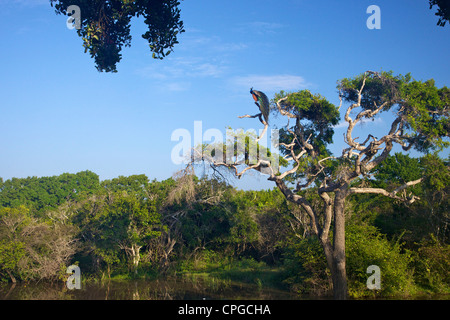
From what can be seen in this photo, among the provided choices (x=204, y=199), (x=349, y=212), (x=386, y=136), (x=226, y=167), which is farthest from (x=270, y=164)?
(x=204, y=199)

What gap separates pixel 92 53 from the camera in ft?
33.4

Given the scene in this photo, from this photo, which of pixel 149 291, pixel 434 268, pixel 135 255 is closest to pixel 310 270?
pixel 434 268

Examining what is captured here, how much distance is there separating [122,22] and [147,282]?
12.5 metres

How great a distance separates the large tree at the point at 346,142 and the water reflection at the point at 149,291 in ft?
9.72

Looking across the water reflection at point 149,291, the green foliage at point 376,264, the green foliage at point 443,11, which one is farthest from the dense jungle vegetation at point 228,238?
the green foliage at point 443,11

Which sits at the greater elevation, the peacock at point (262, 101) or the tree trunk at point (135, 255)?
the peacock at point (262, 101)

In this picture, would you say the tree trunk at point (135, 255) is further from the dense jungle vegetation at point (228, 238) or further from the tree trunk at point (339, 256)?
the tree trunk at point (339, 256)

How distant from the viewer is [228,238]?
22.2 metres

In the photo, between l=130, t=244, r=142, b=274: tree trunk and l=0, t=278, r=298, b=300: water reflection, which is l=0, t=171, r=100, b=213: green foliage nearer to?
l=130, t=244, r=142, b=274: tree trunk

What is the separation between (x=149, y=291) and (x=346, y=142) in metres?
9.64

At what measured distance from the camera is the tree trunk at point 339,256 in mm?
13289

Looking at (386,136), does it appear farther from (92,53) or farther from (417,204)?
(92,53)

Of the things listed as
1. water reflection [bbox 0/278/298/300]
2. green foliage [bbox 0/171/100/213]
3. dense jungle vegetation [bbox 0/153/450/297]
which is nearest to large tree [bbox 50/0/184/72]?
dense jungle vegetation [bbox 0/153/450/297]

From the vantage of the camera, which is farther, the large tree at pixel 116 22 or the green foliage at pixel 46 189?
the green foliage at pixel 46 189
